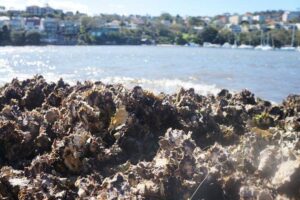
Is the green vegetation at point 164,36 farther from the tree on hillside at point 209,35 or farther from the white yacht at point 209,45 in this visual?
Result: the white yacht at point 209,45

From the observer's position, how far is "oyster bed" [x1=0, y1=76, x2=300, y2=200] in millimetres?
6277

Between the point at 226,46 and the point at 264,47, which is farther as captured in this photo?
the point at 226,46

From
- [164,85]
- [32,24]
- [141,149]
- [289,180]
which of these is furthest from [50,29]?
[289,180]

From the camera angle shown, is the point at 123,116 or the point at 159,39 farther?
the point at 159,39

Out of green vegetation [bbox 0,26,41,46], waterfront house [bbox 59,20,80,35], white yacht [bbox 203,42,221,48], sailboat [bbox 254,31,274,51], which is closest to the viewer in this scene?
green vegetation [bbox 0,26,41,46]

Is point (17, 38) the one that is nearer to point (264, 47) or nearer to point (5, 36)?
point (5, 36)

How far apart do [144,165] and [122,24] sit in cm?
17969

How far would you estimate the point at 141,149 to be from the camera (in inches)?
348

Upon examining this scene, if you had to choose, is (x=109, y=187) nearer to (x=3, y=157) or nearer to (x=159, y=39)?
(x=3, y=157)

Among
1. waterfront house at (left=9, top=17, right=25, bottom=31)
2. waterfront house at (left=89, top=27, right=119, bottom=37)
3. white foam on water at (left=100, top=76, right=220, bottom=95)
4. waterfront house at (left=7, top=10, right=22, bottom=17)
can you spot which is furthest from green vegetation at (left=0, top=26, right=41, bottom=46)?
white foam on water at (left=100, top=76, right=220, bottom=95)

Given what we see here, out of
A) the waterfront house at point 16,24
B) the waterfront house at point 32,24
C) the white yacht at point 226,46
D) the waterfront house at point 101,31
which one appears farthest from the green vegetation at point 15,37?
the white yacht at point 226,46

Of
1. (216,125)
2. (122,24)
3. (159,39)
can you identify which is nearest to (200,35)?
(159,39)

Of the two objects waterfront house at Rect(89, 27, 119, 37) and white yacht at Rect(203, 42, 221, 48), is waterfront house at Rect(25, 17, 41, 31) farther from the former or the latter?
white yacht at Rect(203, 42, 221, 48)

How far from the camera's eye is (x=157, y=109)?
9.95m
